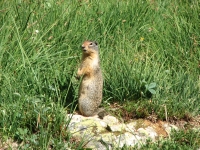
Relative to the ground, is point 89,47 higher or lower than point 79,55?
higher

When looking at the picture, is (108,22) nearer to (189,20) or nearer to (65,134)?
(189,20)

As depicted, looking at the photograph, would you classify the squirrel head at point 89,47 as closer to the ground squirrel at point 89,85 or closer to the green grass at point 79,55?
the ground squirrel at point 89,85

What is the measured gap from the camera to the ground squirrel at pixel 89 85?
516 cm

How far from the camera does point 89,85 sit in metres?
5.16

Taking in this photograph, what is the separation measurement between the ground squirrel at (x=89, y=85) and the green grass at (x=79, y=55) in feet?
0.47

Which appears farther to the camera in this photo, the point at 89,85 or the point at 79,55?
the point at 79,55

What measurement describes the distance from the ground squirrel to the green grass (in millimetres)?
143

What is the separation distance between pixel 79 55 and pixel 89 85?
1056 millimetres

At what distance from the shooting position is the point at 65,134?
15.2ft

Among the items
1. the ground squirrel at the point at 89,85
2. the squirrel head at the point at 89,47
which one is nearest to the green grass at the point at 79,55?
the ground squirrel at the point at 89,85

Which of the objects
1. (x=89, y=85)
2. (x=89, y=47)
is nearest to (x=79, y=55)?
(x=89, y=47)

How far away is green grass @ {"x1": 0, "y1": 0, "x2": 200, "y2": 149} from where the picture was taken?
4.62 m

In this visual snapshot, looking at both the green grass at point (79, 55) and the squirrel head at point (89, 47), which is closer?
the green grass at point (79, 55)

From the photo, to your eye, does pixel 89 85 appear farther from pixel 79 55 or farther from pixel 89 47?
pixel 79 55
